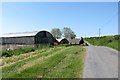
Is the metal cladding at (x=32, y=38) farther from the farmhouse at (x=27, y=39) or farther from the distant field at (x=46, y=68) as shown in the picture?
the distant field at (x=46, y=68)

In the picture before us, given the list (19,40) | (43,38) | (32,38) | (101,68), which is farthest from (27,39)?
(101,68)

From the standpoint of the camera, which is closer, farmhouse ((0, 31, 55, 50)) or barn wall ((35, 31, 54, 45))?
farmhouse ((0, 31, 55, 50))

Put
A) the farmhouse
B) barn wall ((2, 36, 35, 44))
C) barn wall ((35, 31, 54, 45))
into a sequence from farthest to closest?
barn wall ((35, 31, 54, 45))
barn wall ((2, 36, 35, 44))
the farmhouse

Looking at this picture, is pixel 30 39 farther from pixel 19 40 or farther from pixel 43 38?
pixel 19 40

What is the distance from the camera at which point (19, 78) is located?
42.4ft

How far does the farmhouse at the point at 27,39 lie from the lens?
63.1m

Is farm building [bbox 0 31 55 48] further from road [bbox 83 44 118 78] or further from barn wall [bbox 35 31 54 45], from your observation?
road [bbox 83 44 118 78]

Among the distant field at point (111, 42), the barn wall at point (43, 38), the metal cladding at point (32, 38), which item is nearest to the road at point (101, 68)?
the distant field at point (111, 42)

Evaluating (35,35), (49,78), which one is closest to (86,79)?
(49,78)

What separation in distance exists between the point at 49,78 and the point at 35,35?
50207 mm

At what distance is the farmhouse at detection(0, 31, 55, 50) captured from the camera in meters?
63.1

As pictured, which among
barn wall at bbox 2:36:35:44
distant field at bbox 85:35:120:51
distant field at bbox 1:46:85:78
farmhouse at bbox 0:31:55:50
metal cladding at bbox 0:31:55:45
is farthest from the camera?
barn wall at bbox 2:36:35:44

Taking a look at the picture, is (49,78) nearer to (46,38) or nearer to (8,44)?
(46,38)

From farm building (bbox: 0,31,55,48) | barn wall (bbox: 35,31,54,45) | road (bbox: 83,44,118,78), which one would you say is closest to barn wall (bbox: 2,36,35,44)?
farm building (bbox: 0,31,55,48)
